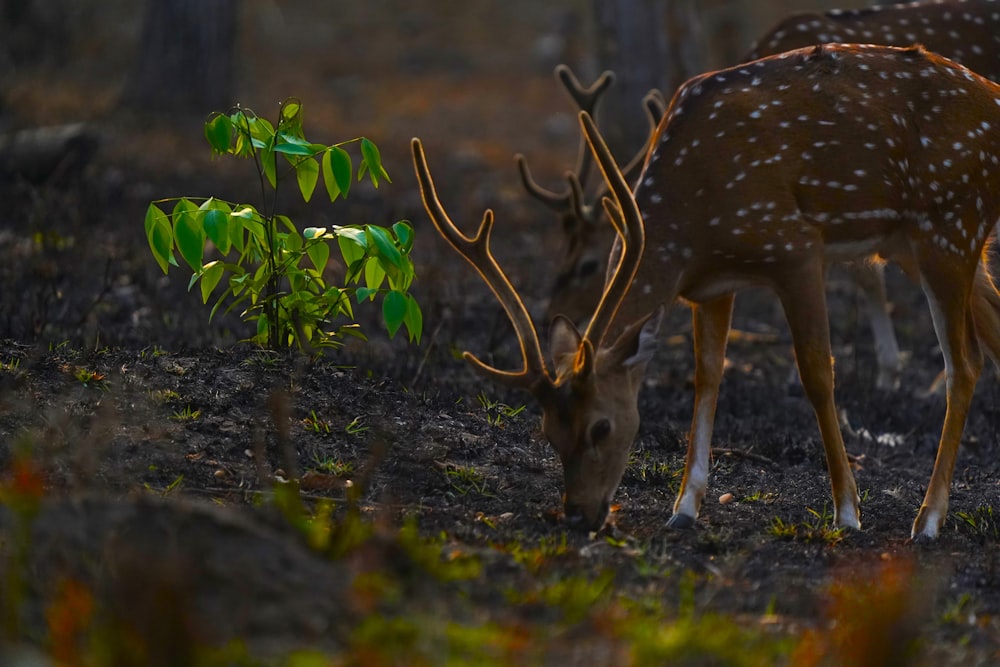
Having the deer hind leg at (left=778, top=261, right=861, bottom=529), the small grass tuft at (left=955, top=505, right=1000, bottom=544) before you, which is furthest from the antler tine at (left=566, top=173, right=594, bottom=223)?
the small grass tuft at (left=955, top=505, right=1000, bottom=544)

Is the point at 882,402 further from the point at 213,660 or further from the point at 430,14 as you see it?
the point at 430,14

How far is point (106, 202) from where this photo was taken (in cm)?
1062

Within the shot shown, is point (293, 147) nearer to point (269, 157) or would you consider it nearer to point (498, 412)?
point (269, 157)

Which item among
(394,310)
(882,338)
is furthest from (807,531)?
(882,338)

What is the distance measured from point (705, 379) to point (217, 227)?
7.45 feet

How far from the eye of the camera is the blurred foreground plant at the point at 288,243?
17.8 feet

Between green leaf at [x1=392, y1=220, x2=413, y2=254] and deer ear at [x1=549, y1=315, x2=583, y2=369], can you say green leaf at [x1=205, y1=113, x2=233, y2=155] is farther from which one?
deer ear at [x1=549, y1=315, x2=583, y2=369]

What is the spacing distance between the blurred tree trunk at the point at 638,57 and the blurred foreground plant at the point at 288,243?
6798mm

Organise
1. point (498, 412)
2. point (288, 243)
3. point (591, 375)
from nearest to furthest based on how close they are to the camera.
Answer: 1. point (591, 375)
2. point (288, 243)
3. point (498, 412)

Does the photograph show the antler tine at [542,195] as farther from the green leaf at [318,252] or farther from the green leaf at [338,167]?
the green leaf at [338,167]

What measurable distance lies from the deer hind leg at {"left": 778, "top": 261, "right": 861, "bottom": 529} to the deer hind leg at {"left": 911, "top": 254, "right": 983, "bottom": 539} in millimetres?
335

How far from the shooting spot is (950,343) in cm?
584

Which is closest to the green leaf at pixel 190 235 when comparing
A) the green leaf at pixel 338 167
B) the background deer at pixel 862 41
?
the green leaf at pixel 338 167

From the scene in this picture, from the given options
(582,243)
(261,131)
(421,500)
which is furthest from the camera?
(582,243)
